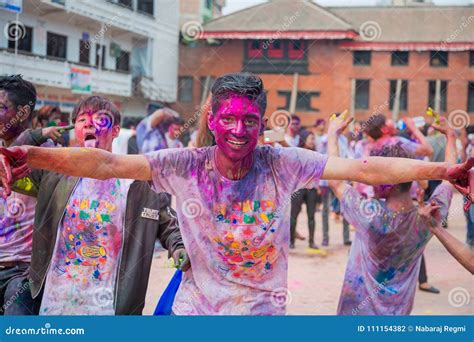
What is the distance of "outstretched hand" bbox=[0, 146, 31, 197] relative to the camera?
2338 mm

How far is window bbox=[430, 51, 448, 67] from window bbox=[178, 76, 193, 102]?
22.2 feet

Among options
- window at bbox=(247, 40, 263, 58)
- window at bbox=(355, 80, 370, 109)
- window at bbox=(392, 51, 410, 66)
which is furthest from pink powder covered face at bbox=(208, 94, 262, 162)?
window at bbox=(355, 80, 370, 109)

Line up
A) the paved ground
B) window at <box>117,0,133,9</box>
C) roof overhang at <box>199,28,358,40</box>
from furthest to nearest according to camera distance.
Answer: roof overhang at <box>199,28,358,40</box>, window at <box>117,0,133,9</box>, the paved ground

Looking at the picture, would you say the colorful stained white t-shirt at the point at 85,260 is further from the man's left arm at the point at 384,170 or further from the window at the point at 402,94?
the window at the point at 402,94

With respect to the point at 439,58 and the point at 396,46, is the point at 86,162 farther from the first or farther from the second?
the point at 439,58

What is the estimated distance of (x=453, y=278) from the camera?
280 inches

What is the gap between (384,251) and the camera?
12.0 ft

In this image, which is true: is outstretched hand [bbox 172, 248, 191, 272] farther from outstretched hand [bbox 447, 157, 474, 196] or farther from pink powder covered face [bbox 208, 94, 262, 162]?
outstretched hand [bbox 447, 157, 474, 196]

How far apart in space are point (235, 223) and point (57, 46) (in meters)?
14.4

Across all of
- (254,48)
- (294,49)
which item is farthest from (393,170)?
(294,49)

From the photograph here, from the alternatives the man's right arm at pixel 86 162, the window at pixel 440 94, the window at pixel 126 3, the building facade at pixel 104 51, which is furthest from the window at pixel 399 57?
the man's right arm at pixel 86 162

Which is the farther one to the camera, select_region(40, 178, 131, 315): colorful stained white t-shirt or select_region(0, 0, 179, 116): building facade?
select_region(0, 0, 179, 116): building facade

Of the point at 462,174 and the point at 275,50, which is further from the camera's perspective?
the point at 275,50
